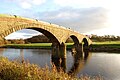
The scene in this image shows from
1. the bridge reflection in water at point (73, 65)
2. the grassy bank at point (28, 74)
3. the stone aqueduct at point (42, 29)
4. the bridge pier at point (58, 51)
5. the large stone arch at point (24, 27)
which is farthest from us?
the bridge pier at point (58, 51)

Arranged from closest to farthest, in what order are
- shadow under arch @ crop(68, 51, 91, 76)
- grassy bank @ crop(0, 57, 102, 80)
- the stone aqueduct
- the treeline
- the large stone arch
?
grassy bank @ crop(0, 57, 102, 80) → the large stone arch → the stone aqueduct → shadow under arch @ crop(68, 51, 91, 76) → the treeline

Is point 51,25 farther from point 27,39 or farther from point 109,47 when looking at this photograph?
point 27,39

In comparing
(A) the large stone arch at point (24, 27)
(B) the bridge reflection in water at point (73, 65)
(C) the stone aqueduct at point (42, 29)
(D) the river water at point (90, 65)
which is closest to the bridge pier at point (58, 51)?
(C) the stone aqueduct at point (42, 29)

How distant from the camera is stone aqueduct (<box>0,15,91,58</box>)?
95.9 feet

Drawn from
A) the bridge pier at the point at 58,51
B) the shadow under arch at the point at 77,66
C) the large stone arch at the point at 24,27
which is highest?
the large stone arch at the point at 24,27

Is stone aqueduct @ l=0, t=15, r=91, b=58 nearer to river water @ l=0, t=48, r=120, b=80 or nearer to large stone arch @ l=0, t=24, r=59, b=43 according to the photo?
large stone arch @ l=0, t=24, r=59, b=43

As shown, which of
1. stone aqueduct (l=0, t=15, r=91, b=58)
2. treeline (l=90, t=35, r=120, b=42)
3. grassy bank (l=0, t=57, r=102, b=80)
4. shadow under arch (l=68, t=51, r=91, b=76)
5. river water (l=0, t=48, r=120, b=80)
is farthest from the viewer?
treeline (l=90, t=35, r=120, b=42)

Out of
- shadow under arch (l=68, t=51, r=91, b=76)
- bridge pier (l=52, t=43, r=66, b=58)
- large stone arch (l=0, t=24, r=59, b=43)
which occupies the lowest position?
shadow under arch (l=68, t=51, r=91, b=76)

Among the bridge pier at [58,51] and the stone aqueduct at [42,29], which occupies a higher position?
the stone aqueduct at [42,29]

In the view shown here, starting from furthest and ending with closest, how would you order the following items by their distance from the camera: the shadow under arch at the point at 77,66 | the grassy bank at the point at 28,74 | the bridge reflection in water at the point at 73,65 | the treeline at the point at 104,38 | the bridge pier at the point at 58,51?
the treeline at the point at 104,38 → the bridge pier at the point at 58,51 → the bridge reflection in water at the point at 73,65 → the shadow under arch at the point at 77,66 → the grassy bank at the point at 28,74

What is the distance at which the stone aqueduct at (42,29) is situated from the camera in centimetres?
2922

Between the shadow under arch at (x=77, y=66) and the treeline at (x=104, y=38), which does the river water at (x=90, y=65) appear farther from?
the treeline at (x=104, y=38)

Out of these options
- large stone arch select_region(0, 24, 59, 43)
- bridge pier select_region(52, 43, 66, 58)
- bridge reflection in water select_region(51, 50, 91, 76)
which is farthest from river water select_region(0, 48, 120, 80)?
large stone arch select_region(0, 24, 59, 43)

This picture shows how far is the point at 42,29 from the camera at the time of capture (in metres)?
41.8
